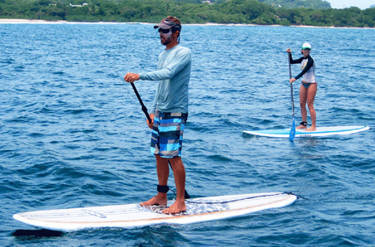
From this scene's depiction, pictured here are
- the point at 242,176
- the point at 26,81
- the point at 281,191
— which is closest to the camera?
the point at 281,191

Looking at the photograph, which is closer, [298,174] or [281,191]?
[281,191]

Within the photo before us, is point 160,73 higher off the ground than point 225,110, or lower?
higher

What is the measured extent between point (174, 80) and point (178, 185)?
1.52m

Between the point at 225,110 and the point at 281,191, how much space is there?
8.27 metres

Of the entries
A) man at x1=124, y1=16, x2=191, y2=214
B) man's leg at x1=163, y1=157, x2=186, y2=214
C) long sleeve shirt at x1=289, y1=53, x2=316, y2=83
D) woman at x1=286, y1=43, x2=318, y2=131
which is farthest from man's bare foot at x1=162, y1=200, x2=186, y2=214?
long sleeve shirt at x1=289, y1=53, x2=316, y2=83

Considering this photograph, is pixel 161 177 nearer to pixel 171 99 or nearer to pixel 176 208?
pixel 176 208

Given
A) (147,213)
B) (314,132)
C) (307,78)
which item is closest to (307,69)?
(307,78)

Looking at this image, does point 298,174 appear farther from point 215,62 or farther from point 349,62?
point 349,62

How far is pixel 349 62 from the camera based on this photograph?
38.7 metres

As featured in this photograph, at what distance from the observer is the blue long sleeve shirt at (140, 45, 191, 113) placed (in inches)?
256

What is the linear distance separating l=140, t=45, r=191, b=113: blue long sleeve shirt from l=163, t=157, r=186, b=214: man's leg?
0.75 metres

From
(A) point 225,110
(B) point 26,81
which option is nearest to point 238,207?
(A) point 225,110

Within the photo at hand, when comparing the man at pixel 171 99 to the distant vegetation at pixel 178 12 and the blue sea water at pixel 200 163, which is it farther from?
the distant vegetation at pixel 178 12

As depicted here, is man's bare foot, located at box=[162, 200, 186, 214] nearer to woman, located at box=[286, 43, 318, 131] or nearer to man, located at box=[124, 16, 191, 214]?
man, located at box=[124, 16, 191, 214]
